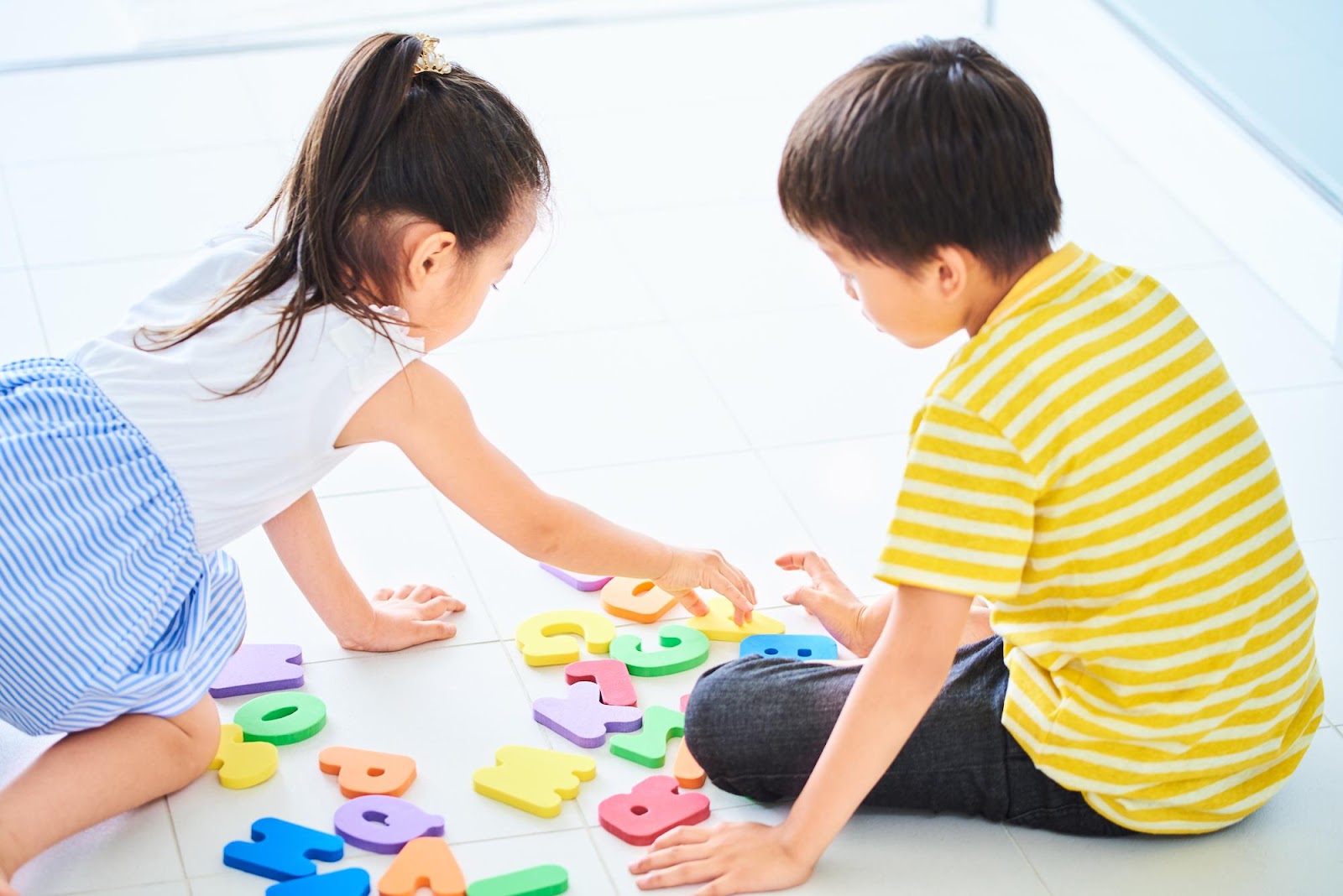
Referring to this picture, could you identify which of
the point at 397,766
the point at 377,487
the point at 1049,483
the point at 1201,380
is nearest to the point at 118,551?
the point at 397,766

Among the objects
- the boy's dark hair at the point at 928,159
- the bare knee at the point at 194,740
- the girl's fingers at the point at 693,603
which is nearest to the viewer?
the boy's dark hair at the point at 928,159

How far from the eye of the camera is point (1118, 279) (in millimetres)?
1092

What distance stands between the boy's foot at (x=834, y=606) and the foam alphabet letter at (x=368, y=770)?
39cm

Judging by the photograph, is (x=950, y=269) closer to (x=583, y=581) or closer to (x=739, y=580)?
(x=739, y=580)

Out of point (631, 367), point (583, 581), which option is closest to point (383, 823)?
point (583, 581)

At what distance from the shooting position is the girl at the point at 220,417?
118cm

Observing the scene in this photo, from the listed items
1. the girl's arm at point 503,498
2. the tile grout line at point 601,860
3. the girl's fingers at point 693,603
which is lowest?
the tile grout line at point 601,860

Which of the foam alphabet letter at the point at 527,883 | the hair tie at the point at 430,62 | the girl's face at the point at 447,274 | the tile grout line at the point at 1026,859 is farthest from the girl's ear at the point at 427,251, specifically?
the tile grout line at the point at 1026,859

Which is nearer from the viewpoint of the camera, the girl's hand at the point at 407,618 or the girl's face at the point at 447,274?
the girl's face at the point at 447,274

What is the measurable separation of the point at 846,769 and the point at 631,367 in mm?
931

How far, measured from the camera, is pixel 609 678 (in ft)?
4.55

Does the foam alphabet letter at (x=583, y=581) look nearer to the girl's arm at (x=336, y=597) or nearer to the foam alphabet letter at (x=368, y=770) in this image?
the girl's arm at (x=336, y=597)

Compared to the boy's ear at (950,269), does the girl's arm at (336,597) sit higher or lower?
lower

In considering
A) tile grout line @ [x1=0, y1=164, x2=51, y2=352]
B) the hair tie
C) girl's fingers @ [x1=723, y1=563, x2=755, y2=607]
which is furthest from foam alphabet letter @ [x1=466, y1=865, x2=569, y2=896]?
tile grout line @ [x1=0, y1=164, x2=51, y2=352]
